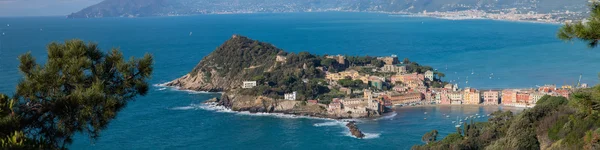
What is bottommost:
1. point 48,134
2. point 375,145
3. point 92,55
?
point 375,145

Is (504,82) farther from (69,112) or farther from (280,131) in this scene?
(69,112)

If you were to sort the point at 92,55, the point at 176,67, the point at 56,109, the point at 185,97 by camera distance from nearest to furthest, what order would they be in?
the point at 56,109
the point at 92,55
the point at 185,97
the point at 176,67

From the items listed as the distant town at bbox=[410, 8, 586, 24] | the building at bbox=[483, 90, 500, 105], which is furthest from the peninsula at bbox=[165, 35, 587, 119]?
the distant town at bbox=[410, 8, 586, 24]

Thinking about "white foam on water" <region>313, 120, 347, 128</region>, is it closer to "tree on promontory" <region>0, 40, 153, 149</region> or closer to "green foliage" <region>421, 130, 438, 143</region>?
"green foliage" <region>421, 130, 438, 143</region>

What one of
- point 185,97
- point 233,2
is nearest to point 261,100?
point 185,97

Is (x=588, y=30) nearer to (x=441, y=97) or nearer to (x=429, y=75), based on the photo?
(x=441, y=97)

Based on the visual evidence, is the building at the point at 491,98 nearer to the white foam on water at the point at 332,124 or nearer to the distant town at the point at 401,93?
the distant town at the point at 401,93

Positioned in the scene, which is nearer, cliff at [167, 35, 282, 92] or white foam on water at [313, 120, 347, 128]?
white foam on water at [313, 120, 347, 128]
